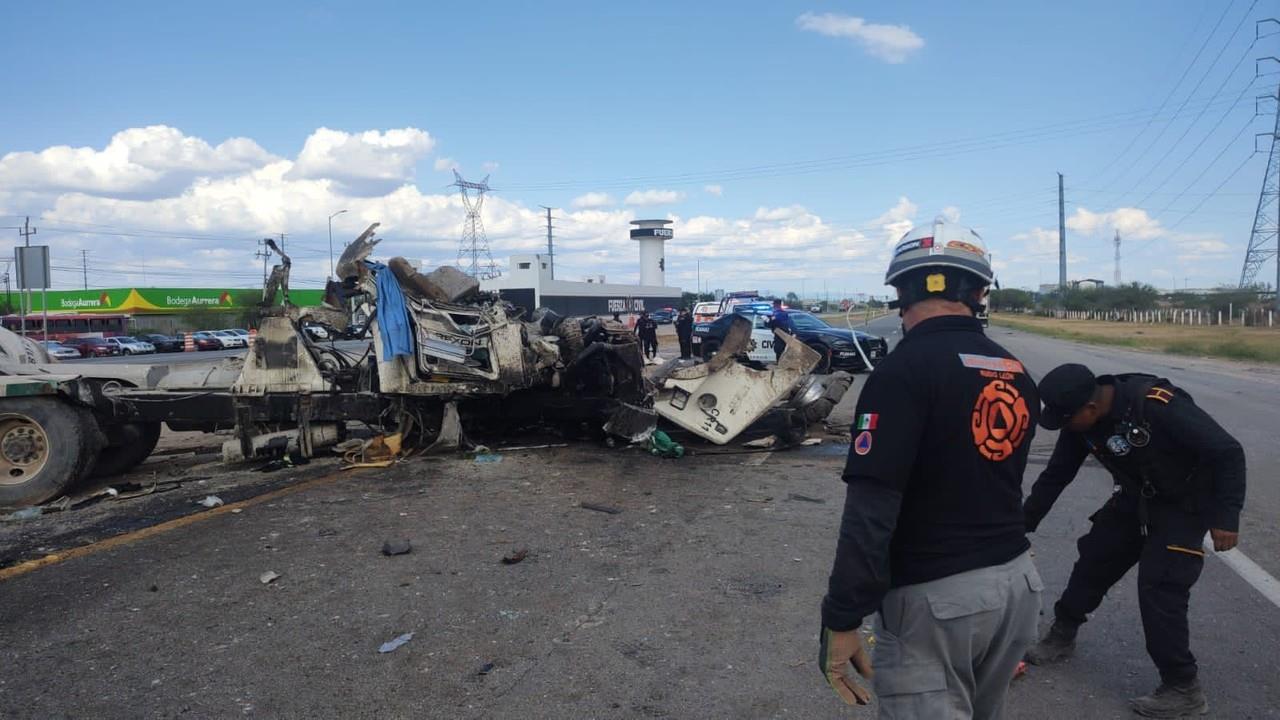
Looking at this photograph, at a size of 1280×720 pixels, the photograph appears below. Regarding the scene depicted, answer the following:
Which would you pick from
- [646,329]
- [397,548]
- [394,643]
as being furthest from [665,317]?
[394,643]

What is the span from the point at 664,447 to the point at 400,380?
2.86m

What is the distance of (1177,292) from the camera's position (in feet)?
325

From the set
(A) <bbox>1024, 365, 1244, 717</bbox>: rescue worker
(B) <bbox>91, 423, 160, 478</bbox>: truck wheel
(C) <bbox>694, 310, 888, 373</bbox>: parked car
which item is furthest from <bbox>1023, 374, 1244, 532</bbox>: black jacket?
(C) <bbox>694, 310, 888, 373</bbox>: parked car

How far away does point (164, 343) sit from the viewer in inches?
2165

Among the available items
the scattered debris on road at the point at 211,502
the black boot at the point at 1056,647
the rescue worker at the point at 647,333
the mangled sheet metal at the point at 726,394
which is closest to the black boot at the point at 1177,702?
the black boot at the point at 1056,647

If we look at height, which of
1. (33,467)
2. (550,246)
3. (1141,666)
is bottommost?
(1141,666)

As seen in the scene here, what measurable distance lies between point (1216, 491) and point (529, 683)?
2.97m

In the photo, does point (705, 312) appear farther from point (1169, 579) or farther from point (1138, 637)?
point (1169, 579)

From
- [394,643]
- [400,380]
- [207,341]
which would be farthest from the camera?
[207,341]

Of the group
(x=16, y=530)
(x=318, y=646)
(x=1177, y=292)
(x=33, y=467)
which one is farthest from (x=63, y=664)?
(x=1177, y=292)

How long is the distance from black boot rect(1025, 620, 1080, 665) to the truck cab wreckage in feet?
18.1

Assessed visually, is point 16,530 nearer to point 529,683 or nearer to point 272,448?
point 272,448

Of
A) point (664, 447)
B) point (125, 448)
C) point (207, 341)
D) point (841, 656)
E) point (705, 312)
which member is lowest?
point (664, 447)

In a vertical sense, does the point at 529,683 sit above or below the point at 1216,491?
below
